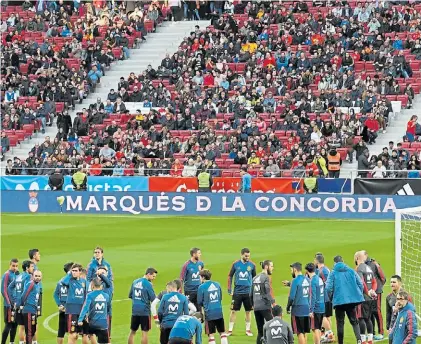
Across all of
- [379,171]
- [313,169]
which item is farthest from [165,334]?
[313,169]

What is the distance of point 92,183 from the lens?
161 feet

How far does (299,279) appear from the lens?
22.5m

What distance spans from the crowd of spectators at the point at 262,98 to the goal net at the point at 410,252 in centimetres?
885

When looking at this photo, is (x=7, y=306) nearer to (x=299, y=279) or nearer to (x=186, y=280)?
(x=186, y=280)

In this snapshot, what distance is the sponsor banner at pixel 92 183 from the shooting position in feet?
159

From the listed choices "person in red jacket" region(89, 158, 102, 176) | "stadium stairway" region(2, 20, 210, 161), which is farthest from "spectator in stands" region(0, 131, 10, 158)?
"person in red jacket" region(89, 158, 102, 176)

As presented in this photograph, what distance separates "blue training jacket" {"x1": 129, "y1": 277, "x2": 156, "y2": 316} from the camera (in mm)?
22844

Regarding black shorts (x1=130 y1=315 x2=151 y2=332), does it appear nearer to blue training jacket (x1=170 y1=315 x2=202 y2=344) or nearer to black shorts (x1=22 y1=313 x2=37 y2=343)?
black shorts (x1=22 y1=313 x2=37 y2=343)

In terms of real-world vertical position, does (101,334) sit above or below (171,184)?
below

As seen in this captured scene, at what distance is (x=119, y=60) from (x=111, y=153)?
11294mm

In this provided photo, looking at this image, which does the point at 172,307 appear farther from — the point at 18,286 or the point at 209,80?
the point at 209,80

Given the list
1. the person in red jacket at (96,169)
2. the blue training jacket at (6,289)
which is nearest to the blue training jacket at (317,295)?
the blue training jacket at (6,289)

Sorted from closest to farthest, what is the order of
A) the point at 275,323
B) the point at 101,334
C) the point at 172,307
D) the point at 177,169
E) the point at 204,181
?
the point at 275,323 < the point at 172,307 < the point at 101,334 < the point at 204,181 < the point at 177,169

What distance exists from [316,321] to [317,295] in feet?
1.90
